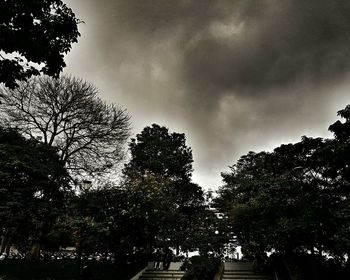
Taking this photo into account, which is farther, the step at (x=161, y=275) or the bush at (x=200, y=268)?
the step at (x=161, y=275)

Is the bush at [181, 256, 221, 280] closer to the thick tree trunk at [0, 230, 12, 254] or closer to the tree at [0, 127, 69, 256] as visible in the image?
the tree at [0, 127, 69, 256]

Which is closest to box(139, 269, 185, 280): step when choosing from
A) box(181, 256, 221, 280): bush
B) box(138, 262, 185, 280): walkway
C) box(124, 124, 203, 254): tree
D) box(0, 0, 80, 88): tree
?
box(138, 262, 185, 280): walkway

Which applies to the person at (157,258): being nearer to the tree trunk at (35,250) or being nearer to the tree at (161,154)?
the tree trunk at (35,250)

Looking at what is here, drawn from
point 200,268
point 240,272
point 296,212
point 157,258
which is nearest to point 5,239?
point 157,258

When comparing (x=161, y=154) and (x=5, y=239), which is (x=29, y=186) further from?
(x=161, y=154)

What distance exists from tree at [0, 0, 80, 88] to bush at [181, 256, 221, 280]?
45.3 feet

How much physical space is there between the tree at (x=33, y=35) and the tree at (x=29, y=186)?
10.8 m

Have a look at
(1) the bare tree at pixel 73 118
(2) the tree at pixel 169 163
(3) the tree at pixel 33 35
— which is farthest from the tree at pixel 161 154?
(3) the tree at pixel 33 35

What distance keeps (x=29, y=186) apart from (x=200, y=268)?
11.0 metres

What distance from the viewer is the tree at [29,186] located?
1786cm

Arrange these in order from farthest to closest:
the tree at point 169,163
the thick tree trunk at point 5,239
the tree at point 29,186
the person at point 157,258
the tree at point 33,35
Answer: the tree at point 169,163 < the person at point 157,258 < the thick tree trunk at point 5,239 < the tree at point 29,186 < the tree at point 33,35

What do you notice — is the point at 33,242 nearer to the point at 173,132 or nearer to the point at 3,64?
the point at 3,64

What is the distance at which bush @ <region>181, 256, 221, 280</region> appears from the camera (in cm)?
1791

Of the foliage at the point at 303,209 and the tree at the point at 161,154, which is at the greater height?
the tree at the point at 161,154
